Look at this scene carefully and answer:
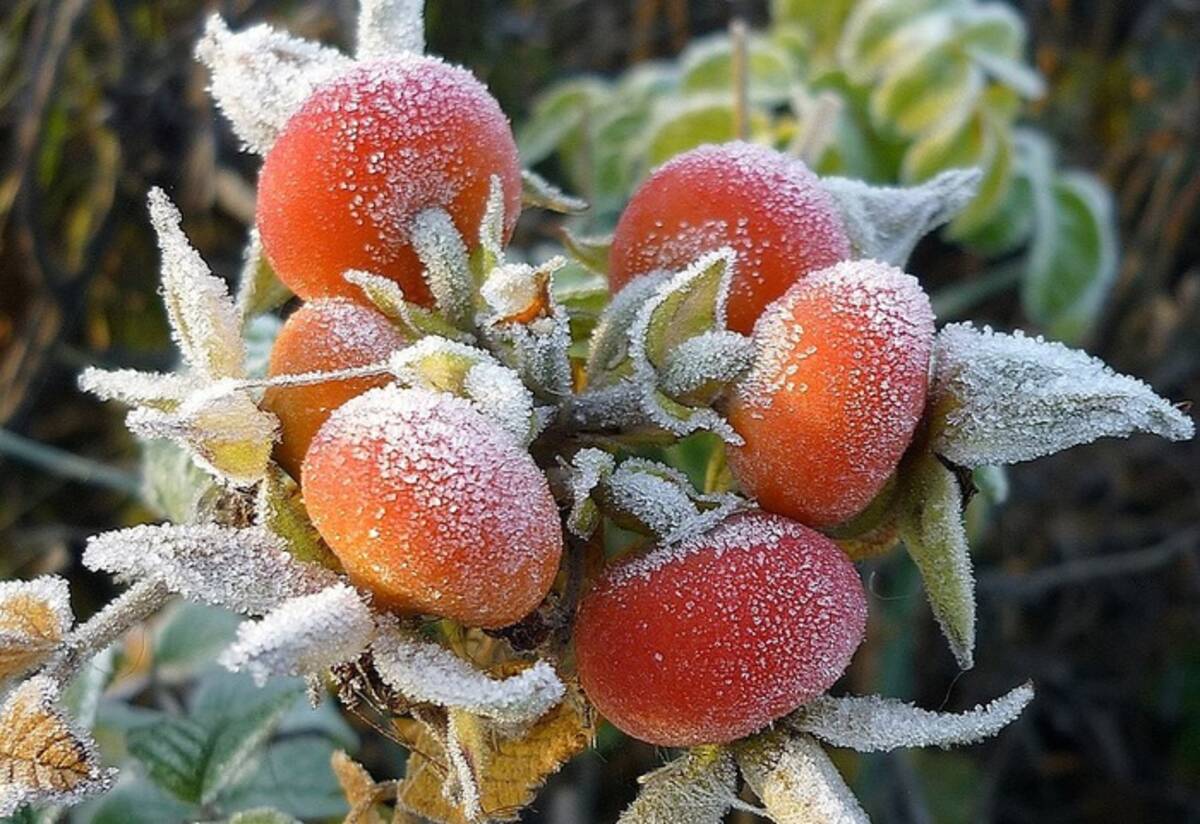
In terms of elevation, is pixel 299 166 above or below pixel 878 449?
above

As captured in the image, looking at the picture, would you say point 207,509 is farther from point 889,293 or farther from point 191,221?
point 191,221

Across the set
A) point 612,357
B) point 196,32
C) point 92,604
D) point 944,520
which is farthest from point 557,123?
point 944,520

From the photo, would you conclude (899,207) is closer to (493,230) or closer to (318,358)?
(493,230)

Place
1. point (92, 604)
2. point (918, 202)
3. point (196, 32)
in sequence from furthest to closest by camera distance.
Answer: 1. point (196, 32)
2. point (92, 604)
3. point (918, 202)

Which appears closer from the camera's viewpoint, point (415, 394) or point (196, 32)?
point (415, 394)

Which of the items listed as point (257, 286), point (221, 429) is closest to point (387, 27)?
point (257, 286)

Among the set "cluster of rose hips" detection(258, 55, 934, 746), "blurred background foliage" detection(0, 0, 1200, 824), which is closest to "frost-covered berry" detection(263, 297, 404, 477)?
"cluster of rose hips" detection(258, 55, 934, 746)

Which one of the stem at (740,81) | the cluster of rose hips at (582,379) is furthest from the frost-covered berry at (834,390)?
the stem at (740,81)
